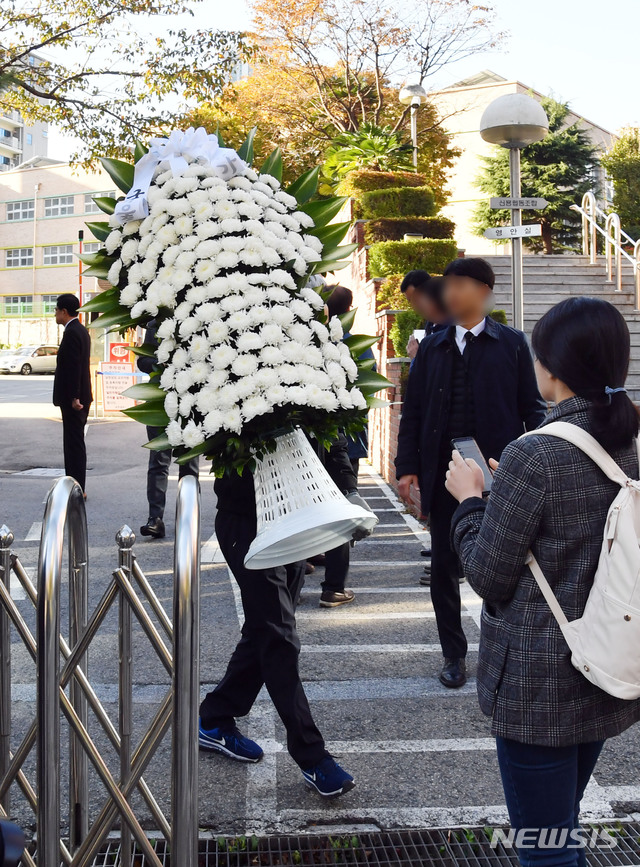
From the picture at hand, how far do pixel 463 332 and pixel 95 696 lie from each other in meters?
2.65

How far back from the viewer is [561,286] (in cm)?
1453

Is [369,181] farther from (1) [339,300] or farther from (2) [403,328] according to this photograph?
(1) [339,300]

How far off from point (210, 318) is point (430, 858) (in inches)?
75.8

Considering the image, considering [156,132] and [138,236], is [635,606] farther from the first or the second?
[156,132]

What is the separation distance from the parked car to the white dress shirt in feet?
122

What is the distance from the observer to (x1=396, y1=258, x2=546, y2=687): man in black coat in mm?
4199

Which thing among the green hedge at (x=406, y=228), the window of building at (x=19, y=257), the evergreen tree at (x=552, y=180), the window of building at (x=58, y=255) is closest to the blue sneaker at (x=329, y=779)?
the green hedge at (x=406, y=228)

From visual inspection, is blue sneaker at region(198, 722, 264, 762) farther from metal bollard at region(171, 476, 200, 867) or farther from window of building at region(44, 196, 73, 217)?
window of building at region(44, 196, 73, 217)

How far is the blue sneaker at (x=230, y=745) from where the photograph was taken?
350 cm

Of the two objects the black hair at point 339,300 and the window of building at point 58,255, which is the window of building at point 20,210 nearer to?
the window of building at point 58,255

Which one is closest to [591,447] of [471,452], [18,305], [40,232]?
[471,452]

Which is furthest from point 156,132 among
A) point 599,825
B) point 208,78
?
point 599,825

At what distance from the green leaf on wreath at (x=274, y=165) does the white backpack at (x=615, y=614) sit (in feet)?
5.73

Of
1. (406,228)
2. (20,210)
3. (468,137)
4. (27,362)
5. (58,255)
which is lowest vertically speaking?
(27,362)
